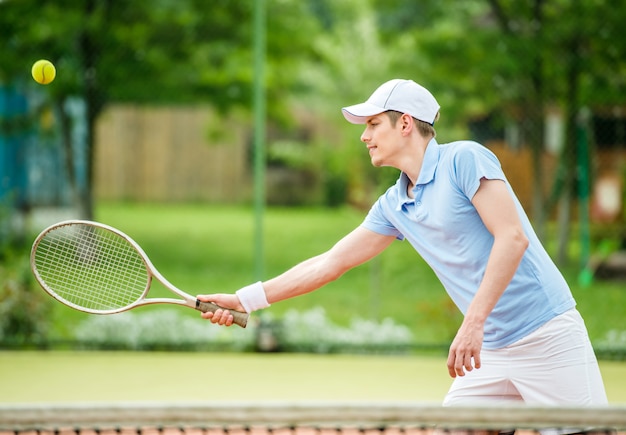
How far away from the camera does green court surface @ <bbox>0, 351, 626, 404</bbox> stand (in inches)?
221

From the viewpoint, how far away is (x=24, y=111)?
7.79 meters

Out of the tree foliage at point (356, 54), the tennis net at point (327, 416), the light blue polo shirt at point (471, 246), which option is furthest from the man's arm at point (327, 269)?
the tree foliage at point (356, 54)

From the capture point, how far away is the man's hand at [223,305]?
10.2ft

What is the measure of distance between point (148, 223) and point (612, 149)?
4.62 metres

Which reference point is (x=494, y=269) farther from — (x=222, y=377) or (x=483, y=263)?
(x=222, y=377)

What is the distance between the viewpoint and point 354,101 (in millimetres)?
7852

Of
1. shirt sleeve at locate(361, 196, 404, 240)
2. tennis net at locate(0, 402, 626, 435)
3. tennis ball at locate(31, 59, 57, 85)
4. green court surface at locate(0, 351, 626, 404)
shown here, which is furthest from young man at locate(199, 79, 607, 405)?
green court surface at locate(0, 351, 626, 404)

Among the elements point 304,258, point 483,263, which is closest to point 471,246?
point 483,263

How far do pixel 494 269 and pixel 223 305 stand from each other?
908 mm

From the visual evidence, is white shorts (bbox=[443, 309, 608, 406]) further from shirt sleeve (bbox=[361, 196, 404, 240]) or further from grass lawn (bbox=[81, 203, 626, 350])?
grass lawn (bbox=[81, 203, 626, 350])

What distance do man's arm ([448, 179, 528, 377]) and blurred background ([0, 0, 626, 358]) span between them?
4224 millimetres

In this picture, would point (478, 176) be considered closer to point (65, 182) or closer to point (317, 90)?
point (65, 182)

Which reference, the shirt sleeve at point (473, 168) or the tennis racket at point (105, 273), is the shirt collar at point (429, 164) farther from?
the tennis racket at point (105, 273)

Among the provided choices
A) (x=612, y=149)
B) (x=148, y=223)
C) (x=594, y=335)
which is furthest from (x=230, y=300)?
(x=148, y=223)
